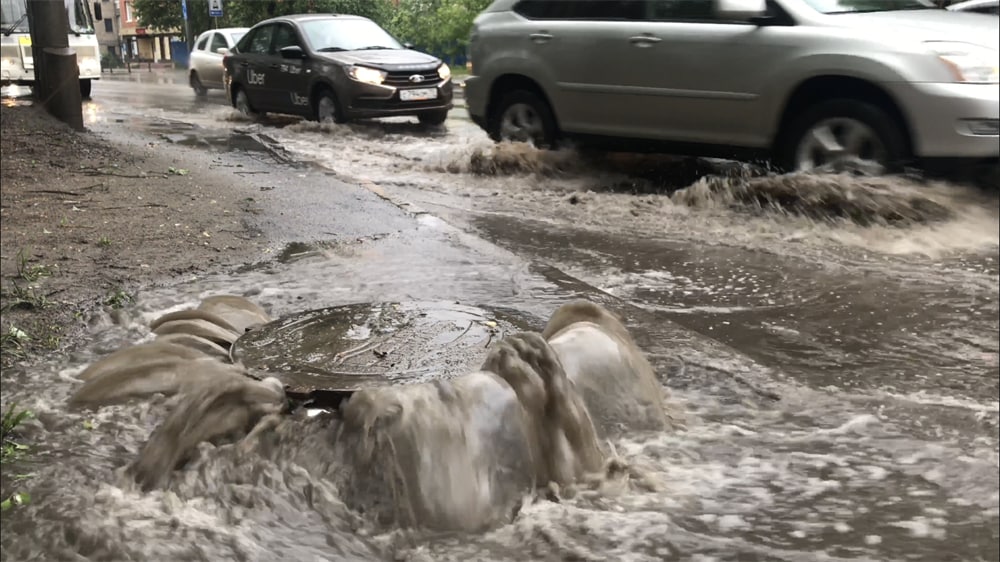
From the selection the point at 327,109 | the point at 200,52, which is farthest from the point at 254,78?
the point at 200,52

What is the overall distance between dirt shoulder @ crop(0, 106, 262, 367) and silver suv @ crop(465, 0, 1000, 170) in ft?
6.31

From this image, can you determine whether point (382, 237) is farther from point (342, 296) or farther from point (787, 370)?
point (787, 370)

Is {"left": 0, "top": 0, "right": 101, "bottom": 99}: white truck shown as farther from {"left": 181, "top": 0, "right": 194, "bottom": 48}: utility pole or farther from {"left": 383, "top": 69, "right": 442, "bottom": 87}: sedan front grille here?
{"left": 383, "top": 69, "right": 442, "bottom": 87}: sedan front grille

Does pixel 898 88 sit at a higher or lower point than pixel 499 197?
higher

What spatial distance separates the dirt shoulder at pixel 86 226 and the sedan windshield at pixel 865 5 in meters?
3.71

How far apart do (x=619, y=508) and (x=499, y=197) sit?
181 inches

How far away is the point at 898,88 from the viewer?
5.15m

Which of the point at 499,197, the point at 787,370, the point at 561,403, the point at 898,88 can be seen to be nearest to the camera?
the point at 561,403

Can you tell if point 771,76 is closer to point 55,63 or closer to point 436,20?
point 436,20

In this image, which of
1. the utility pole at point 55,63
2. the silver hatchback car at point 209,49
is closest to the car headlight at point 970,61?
the silver hatchback car at point 209,49

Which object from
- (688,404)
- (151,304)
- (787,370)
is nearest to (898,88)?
(787,370)

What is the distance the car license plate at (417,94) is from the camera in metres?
6.43

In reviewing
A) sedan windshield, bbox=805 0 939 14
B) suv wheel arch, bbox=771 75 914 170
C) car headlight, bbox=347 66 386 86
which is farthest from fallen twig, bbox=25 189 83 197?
sedan windshield, bbox=805 0 939 14

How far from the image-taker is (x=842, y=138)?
5523 millimetres
